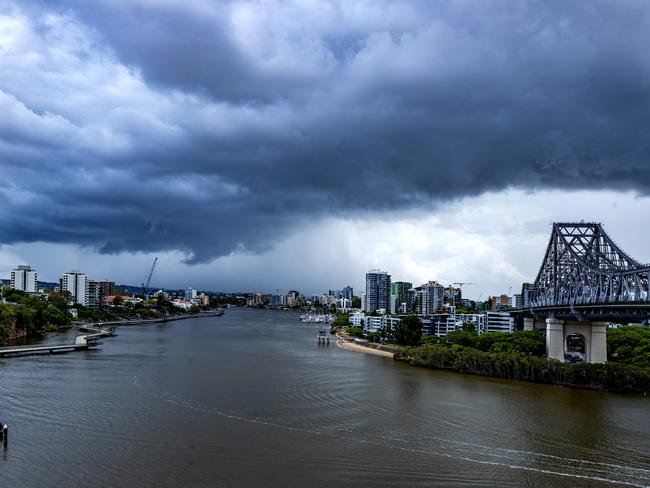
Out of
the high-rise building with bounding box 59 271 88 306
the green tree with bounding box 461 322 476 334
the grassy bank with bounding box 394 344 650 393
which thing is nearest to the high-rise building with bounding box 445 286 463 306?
the green tree with bounding box 461 322 476 334

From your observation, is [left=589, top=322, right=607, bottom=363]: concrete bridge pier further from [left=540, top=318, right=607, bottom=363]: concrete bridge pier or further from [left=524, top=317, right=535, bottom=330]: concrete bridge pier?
[left=524, top=317, right=535, bottom=330]: concrete bridge pier

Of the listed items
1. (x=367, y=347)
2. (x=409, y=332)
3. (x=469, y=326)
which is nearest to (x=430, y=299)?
(x=469, y=326)

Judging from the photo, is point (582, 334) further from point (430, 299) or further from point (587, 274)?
point (430, 299)

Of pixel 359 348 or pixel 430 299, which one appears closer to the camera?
pixel 359 348

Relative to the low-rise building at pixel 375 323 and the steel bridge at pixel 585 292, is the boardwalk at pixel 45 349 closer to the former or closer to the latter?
the low-rise building at pixel 375 323

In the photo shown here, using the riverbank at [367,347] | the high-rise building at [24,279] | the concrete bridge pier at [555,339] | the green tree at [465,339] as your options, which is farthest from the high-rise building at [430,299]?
the high-rise building at [24,279]

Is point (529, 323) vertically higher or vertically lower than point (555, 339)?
higher
